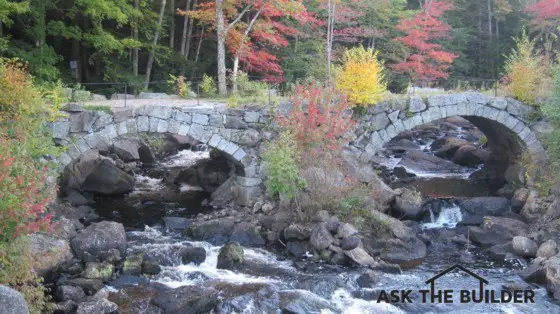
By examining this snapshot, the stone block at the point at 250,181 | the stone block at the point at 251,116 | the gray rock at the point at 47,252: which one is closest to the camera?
the gray rock at the point at 47,252

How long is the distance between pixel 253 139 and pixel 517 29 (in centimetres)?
2495

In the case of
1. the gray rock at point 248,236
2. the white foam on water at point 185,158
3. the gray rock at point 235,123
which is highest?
the gray rock at point 235,123

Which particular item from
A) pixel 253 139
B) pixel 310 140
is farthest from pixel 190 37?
pixel 310 140

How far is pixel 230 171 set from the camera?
72.8 ft

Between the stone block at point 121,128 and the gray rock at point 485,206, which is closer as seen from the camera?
the stone block at point 121,128

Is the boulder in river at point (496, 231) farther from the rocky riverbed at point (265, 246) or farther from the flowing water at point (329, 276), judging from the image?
the flowing water at point (329, 276)

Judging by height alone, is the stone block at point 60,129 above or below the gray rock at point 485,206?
above

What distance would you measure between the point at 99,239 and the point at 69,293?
2.88 meters

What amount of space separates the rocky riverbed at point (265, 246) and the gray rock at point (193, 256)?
0.11 feet

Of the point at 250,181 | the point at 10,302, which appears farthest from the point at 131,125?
the point at 10,302

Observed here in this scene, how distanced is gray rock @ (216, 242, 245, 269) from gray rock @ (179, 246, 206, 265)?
49 cm

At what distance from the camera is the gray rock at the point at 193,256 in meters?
14.8

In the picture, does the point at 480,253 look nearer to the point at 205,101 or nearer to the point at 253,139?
the point at 253,139

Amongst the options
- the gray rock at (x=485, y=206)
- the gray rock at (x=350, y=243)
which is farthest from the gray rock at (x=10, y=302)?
the gray rock at (x=485, y=206)
